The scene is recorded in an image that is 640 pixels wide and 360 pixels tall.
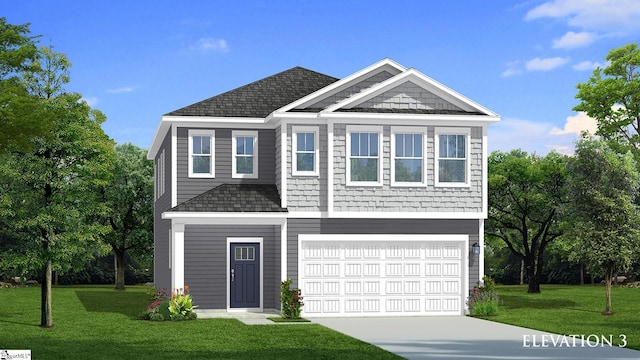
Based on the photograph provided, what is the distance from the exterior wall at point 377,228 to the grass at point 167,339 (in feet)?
9.91

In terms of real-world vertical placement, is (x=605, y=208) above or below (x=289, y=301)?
above

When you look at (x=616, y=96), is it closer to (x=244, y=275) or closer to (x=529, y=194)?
(x=529, y=194)

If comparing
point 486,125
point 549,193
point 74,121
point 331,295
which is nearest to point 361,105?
point 486,125

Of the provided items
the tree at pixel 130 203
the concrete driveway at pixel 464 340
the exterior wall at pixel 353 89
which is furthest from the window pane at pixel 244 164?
the tree at pixel 130 203

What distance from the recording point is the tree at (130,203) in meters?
48.3

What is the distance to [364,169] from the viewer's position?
1073 inches

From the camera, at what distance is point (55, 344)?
20297mm

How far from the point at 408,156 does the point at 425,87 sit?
2276mm

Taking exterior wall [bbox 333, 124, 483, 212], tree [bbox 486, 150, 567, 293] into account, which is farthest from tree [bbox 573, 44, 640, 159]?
exterior wall [bbox 333, 124, 483, 212]

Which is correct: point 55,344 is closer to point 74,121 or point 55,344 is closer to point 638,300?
point 74,121

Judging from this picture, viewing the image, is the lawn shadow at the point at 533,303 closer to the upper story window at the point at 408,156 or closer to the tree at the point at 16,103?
the upper story window at the point at 408,156

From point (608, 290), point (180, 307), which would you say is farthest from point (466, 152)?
point (180, 307)

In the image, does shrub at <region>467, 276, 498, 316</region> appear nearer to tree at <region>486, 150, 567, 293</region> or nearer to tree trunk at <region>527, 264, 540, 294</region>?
tree at <region>486, 150, 567, 293</region>

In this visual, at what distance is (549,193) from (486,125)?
1470cm
